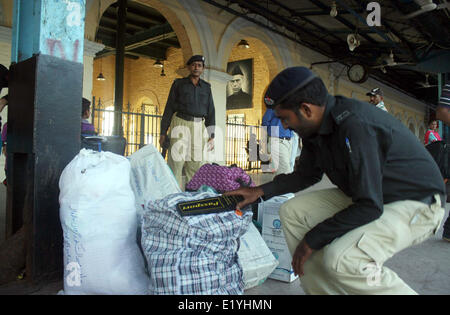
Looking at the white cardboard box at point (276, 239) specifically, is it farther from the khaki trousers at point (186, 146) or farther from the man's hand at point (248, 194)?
the khaki trousers at point (186, 146)

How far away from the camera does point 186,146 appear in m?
4.60

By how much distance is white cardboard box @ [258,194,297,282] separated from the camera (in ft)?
7.42

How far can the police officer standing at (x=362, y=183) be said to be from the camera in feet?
4.41

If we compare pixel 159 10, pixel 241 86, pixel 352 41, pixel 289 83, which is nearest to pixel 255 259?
pixel 289 83

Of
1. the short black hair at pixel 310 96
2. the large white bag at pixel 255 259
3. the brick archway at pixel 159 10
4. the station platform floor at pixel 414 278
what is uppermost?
the brick archway at pixel 159 10

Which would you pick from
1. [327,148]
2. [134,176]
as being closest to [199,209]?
[327,148]

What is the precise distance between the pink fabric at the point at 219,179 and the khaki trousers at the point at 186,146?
1.82 m

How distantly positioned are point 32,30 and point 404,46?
12.0m

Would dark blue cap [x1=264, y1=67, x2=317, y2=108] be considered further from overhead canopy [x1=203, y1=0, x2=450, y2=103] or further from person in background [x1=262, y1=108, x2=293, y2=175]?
overhead canopy [x1=203, y1=0, x2=450, y2=103]

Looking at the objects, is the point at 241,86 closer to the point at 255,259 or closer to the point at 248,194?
the point at 255,259

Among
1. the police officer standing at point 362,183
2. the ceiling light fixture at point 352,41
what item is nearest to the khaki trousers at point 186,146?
the police officer standing at point 362,183

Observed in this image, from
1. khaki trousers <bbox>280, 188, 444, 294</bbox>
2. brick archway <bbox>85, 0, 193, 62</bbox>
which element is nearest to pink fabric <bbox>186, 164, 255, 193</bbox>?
khaki trousers <bbox>280, 188, 444, 294</bbox>

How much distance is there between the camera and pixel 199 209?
1717 millimetres
